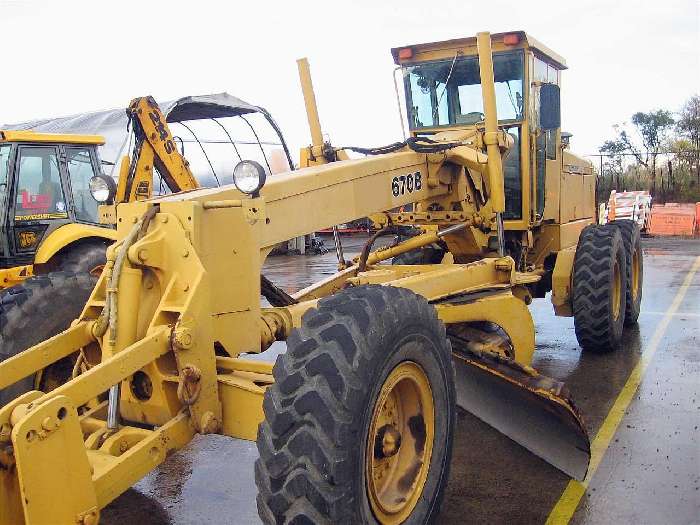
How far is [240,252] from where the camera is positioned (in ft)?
11.8

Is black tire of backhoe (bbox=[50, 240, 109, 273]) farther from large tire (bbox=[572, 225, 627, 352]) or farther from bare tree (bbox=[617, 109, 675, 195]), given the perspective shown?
bare tree (bbox=[617, 109, 675, 195])

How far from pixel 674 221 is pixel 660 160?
27.0ft

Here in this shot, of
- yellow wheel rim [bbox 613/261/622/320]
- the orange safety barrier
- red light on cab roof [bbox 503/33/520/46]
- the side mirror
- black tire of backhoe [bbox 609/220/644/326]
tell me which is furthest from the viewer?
the orange safety barrier

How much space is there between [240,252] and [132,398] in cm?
89

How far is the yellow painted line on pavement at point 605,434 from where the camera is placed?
4.02m

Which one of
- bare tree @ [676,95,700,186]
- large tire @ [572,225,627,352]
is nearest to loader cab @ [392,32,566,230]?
large tire @ [572,225,627,352]

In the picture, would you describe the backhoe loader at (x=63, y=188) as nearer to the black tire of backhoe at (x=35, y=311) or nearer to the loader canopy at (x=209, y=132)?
the black tire of backhoe at (x=35, y=311)

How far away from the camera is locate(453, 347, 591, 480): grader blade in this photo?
4352 mm

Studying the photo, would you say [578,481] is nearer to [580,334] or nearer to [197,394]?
[197,394]

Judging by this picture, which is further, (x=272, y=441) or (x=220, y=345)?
(x=220, y=345)

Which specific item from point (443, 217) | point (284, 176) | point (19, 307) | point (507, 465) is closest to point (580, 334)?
point (443, 217)

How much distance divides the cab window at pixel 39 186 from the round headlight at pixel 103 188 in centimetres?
482

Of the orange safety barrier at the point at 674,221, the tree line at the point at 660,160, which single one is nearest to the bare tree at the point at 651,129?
the tree line at the point at 660,160

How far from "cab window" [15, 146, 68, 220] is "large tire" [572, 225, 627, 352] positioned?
6.02 m
